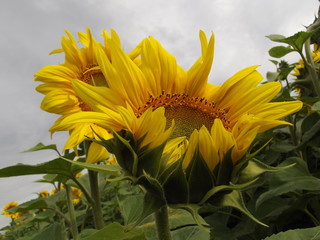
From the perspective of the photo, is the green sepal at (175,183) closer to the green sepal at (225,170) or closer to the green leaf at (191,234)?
the green sepal at (225,170)

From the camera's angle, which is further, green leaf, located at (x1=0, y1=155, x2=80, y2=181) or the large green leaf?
green leaf, located at (x1=0, y1=155, x2=80, y2=181)

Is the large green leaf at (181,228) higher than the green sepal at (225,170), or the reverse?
the green sepal at (225,170)

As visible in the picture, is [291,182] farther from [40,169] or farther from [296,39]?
[40,169]

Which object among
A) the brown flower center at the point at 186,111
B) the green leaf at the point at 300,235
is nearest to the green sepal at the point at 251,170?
the brown flower center at the point at 186,111

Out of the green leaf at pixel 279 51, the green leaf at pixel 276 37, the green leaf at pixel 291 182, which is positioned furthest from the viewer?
A: the green leaf at pixel 279 51

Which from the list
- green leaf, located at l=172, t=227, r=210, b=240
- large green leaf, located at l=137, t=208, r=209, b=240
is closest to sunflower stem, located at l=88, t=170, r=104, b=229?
large green leaf, located at l=137, t=208, r=209, b=240

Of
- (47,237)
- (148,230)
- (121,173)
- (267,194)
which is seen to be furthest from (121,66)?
(267,194)

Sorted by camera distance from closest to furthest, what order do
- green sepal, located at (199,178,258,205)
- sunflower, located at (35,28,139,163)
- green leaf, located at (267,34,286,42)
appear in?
1. green sepal, located at (199,178,258,205)
2. sunflower, located at (35,28,139,163)
3. green leaf, located at (267,34,286,42)

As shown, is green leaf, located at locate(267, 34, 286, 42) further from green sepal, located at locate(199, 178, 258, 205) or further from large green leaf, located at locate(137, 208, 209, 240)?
green sepal, located at locate(199, 178, 258, 205)

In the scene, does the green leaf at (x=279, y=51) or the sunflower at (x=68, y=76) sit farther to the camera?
the green leaf at (x=279, y=51)
